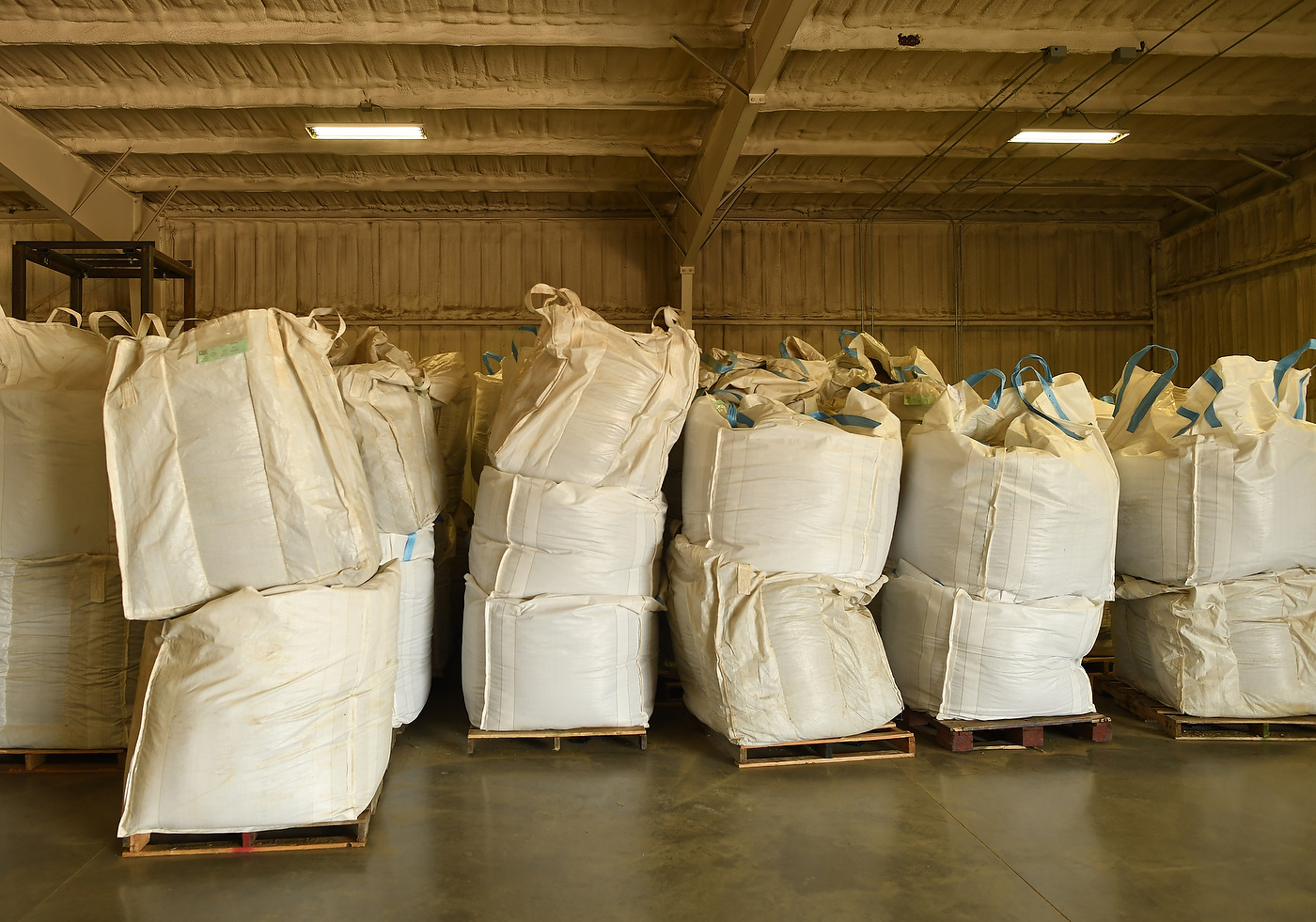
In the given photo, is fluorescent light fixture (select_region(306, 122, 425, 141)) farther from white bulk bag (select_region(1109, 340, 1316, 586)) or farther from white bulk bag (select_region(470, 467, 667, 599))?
white bulk bag (select_region(1109, 340, 1316, 586))

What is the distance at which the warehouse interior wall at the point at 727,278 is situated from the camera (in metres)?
8.54

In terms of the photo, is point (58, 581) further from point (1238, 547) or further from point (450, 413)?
point (1238, 547)

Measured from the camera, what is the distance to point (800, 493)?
9.95 ft

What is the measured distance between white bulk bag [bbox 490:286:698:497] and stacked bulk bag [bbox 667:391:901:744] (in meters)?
0.27

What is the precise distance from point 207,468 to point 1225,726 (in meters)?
3.83

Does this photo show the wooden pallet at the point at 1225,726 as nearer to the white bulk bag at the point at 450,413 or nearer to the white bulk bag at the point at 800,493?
the white bulk bag at the point at 800,493

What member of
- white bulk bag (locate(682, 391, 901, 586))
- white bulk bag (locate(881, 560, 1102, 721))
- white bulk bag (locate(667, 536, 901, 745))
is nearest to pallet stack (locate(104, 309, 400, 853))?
white bulk bag (locate(667, 536, 901, 745))

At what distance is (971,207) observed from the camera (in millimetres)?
8891

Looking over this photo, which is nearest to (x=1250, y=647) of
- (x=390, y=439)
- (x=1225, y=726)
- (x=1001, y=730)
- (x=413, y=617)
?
(x=1225, y=726)

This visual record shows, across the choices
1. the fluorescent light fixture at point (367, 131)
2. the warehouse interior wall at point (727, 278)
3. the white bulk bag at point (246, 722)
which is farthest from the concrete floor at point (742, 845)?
the warehouse interior wall at point (727, 278)

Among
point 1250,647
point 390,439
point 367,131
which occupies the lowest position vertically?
point 1250,647

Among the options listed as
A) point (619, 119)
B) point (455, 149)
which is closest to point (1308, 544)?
point (619, 119)

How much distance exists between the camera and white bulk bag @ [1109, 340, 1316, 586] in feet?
10.6

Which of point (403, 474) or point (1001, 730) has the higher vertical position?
point (403, 474)
